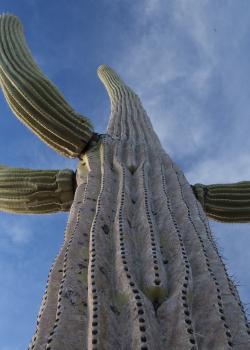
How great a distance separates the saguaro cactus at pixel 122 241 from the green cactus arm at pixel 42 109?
0.01m

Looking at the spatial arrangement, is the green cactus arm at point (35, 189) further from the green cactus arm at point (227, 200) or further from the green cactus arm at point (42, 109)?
the green cactus arm at point (227, 200)

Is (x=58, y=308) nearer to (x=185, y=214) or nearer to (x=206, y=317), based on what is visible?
(x=206, y=317)

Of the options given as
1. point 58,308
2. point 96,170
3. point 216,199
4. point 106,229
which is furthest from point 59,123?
point 58,308

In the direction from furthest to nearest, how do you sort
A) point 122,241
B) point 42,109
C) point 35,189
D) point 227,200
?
point 227,200, point 35,189, point 42,109, point 122,241

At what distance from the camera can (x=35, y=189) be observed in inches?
221

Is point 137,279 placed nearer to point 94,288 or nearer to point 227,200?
point 94,288

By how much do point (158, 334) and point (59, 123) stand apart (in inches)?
132

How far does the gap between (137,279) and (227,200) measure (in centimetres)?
299

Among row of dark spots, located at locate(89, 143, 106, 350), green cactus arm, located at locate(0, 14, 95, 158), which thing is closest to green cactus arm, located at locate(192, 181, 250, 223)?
green cactus arm, located at locate(0, 14, 95, 158)

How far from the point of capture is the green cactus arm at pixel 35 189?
562cm

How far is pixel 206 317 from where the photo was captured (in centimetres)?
268

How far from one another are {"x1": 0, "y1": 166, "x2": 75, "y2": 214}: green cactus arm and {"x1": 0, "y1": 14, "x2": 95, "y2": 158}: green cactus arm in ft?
1.04

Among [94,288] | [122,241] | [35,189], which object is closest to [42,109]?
[35,189]

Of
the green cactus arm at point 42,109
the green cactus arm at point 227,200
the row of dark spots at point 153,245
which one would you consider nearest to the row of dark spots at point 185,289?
the row of dark spots at point 153,245
